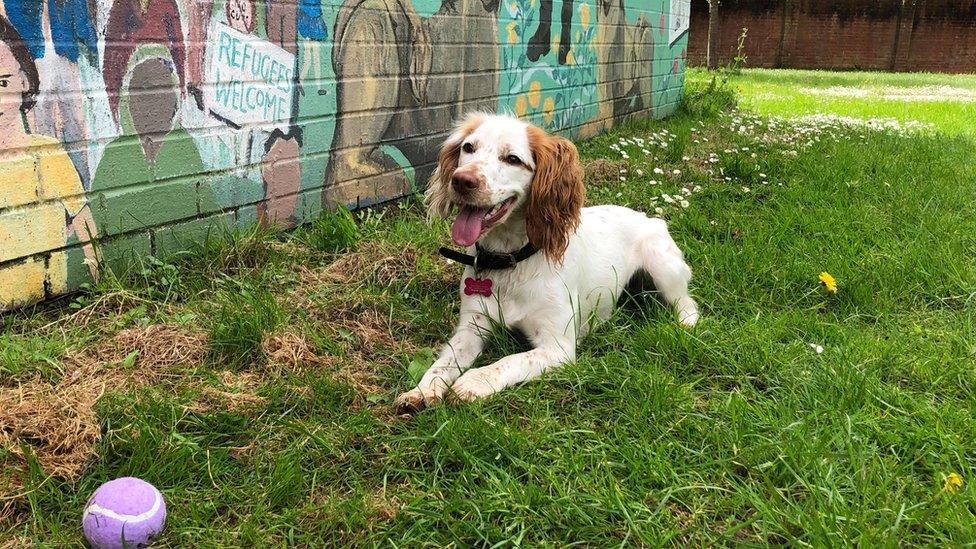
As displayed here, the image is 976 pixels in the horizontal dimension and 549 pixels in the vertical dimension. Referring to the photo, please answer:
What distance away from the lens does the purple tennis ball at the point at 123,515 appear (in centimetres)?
192

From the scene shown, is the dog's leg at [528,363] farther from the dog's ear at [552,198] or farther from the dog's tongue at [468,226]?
the dog's tongue at [468,226]

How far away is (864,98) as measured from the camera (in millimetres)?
14648

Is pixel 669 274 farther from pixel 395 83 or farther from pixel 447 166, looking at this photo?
pixel 395 83

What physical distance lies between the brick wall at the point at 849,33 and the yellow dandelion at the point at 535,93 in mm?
20434

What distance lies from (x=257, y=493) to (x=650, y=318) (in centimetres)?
203

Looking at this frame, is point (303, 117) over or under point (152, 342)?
over

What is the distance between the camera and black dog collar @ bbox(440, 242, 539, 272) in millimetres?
3186

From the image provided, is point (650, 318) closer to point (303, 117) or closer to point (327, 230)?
point (327, 230)

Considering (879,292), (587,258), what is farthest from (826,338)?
(587,258)

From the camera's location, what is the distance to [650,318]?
3.55 meters

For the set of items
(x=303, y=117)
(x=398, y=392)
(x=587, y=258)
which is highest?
(x=303, y=117)

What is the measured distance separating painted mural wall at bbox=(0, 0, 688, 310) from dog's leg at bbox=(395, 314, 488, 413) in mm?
1636

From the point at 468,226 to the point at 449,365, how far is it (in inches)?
22.2

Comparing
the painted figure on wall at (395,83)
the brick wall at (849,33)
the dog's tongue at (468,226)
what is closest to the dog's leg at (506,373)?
the dog's tongue at (468,226)
